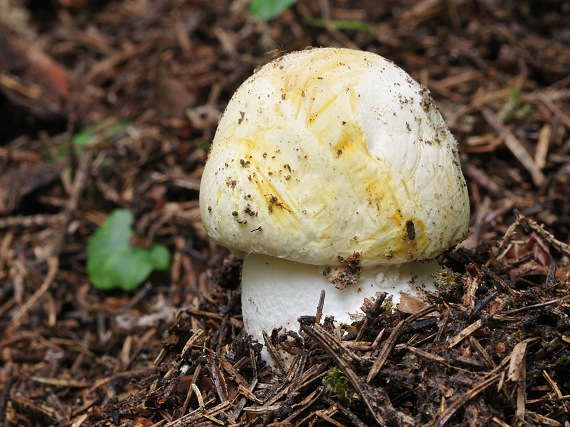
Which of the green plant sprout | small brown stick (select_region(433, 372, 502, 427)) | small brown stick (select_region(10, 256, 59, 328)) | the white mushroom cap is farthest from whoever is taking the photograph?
the green plant sprout

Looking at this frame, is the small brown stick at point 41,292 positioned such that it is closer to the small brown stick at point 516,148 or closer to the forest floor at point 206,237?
the forest floor at point 206,237

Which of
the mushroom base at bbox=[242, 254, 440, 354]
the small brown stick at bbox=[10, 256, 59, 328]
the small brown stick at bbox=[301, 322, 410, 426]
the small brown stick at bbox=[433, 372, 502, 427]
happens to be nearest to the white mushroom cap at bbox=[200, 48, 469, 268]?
the mushroom base at bbox=[242, 254, 440, 354]

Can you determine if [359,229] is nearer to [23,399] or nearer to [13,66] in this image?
[23,399]

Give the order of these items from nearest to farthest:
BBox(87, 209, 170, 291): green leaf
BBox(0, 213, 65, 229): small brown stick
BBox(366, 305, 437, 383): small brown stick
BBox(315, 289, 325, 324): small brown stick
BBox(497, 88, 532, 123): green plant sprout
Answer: BBox(366, 305, 437, 383): small brown stick
BBox(315, 289, 325, 324): small brown stick
BBox(87, 209, 170, 291): green leaf
BBox(497, 88, 532, 123): green plant sprout
BBox(0, 213, 65, 229): small brown stick

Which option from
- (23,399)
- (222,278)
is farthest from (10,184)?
(222,278)

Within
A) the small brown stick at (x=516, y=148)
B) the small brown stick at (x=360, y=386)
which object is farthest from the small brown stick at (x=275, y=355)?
the small brown stick at (x=516, y=148)

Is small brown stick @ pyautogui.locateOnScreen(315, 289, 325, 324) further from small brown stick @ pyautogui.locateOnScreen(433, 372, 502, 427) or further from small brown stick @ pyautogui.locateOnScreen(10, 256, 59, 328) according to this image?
small brown stick @ pyautogui.locateOnScreen(10, 256, 59, 328)

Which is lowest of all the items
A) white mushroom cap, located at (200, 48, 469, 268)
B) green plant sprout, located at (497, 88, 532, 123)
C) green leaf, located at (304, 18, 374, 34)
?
green plant sprout, located at (497, 88, 532, 123)
